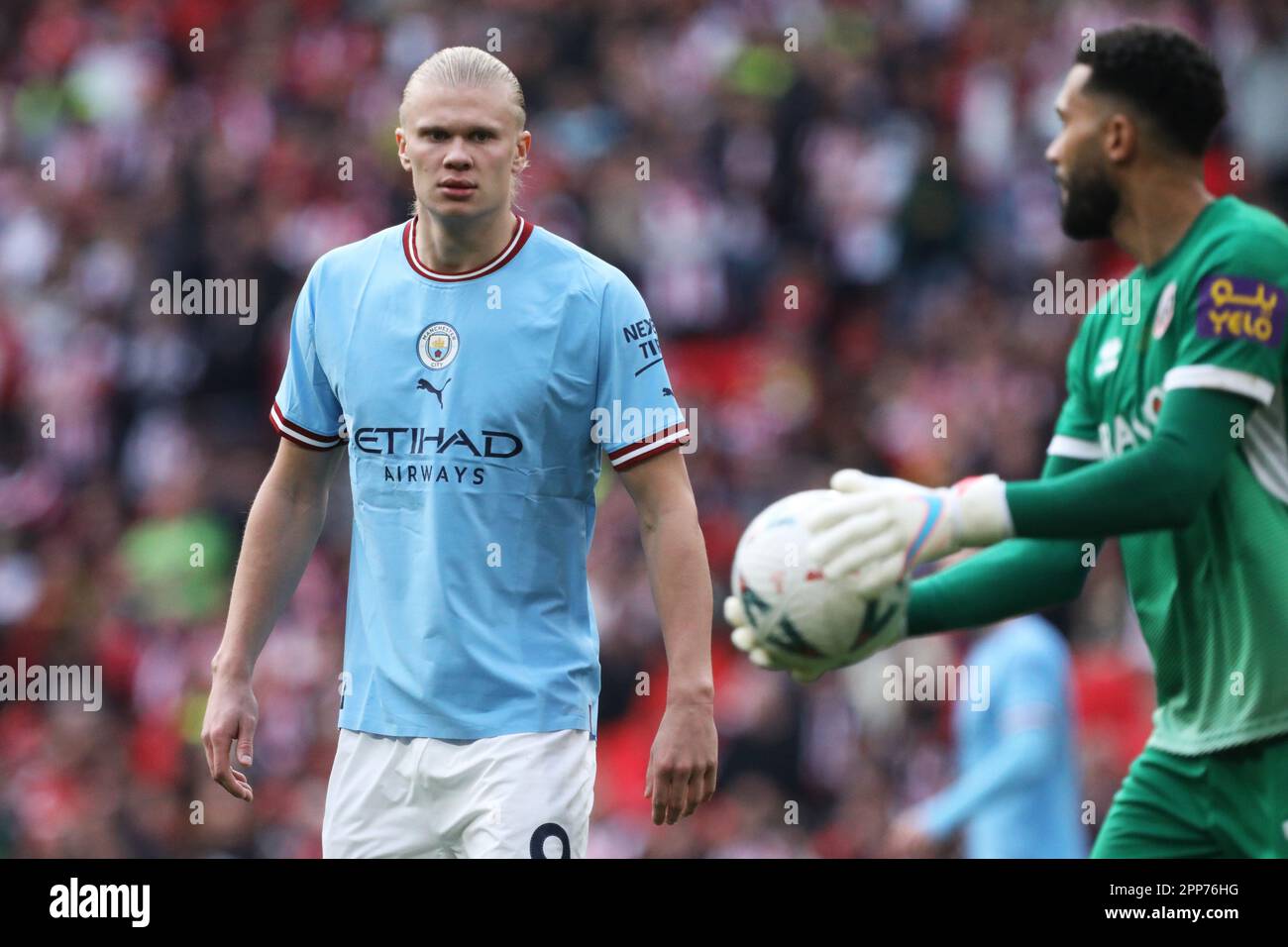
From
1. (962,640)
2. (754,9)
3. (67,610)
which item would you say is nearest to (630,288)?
(962,640)

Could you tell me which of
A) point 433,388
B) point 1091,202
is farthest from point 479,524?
point 1091,202

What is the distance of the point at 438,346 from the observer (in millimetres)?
4996

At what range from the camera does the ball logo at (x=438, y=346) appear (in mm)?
4980

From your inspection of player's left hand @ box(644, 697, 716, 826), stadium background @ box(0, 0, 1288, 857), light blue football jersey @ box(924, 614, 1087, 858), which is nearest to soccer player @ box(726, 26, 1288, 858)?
player's left hand @ box(644, 697, 716, 826)

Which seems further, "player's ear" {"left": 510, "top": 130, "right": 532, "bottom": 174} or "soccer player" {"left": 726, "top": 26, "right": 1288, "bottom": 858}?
"player's ear" {"left": 510, "top": 130, "right": 532, "bottom": 174}

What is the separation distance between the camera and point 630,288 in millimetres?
5141

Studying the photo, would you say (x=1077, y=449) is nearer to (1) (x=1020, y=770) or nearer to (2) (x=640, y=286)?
(1) (x=1020, y=770)

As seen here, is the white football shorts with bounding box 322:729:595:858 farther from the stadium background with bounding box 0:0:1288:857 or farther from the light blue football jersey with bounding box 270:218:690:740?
the stadium background with bounding box 0:0:1288:857

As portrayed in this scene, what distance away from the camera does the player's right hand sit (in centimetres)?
496

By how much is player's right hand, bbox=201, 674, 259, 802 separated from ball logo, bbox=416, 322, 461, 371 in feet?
3.27

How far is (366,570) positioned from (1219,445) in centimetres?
228

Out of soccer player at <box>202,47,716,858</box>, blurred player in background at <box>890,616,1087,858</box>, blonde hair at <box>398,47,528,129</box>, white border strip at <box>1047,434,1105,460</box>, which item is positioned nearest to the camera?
white border strip at <box>1047,434,1105,460</box>

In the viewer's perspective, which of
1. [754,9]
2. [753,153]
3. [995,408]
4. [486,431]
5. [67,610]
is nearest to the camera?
[486,431]
